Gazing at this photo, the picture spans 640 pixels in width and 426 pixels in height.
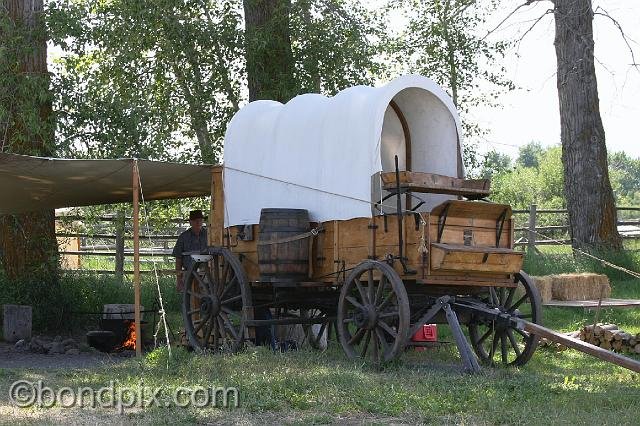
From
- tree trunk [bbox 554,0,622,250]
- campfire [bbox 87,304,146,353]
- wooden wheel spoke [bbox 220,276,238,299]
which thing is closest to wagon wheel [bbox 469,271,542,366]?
wooden wheel spoke [bbox 220,276,238,299]

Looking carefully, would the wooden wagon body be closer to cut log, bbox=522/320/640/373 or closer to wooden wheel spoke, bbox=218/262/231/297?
wooden wheel spoke, bbox=218/262/231/297

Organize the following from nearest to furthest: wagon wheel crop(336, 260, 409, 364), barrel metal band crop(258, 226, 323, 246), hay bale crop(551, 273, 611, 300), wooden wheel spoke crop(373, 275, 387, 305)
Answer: wagon wheel crop(336, 260, 409, 364) → wooden wheel spoke crop(373, 275, 387, 305) → barrel metal band crop(258, 226, 323, 246) → hay bale crop(551, 273, 611, 300)

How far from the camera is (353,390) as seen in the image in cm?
778

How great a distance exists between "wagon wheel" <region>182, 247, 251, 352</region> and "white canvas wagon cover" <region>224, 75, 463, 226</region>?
0.54 meters

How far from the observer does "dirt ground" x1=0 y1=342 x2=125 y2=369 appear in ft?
37.8

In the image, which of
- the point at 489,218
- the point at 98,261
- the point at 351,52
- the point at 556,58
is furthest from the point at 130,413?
the point at 98,261

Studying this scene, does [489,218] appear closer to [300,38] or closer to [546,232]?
[300,38]

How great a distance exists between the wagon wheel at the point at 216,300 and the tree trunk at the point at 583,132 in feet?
28.4

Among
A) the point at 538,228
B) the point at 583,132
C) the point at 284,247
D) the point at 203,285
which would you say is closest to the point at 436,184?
the point at 284,247

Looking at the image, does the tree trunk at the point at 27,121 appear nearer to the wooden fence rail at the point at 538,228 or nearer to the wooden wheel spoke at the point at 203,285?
the wooden wheel spoke at the point at 203,285

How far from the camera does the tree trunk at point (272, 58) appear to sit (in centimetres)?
1499

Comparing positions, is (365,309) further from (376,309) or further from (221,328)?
(221,328)

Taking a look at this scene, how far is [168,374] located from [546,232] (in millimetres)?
20655

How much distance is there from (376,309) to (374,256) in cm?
50
